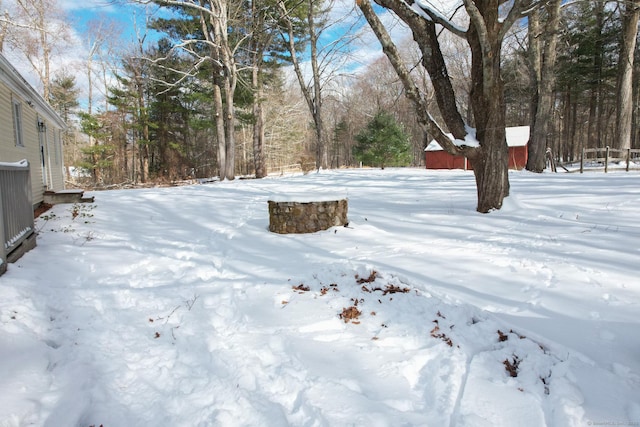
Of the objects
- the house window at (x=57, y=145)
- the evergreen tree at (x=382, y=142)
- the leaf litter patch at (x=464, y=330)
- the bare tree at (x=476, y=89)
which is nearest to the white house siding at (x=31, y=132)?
the house window at (x=57, y=145)

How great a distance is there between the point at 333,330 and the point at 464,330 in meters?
1.03

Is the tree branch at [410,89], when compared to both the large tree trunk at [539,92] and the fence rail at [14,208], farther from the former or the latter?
the large tree trunk at [539,92]

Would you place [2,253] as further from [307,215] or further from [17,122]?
[17,122]

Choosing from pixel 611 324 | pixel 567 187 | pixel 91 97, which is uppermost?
pixel 91 97

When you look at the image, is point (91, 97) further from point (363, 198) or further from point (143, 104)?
point (363, 198)

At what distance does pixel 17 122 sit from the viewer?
8.57m

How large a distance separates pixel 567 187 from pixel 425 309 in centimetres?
759

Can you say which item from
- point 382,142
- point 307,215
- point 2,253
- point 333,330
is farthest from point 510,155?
point 2,253

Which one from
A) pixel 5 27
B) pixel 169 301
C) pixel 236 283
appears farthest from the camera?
pixel 5 27

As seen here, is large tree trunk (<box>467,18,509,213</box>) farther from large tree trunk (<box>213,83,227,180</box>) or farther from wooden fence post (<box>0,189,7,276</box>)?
large tree trunk (<box>213,83,227,180</box>)

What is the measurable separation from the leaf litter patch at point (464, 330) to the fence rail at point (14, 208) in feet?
10.5

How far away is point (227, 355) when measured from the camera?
2596mm

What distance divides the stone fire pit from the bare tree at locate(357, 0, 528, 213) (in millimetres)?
2360

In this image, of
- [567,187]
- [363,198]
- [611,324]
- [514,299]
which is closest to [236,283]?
[514,299]
